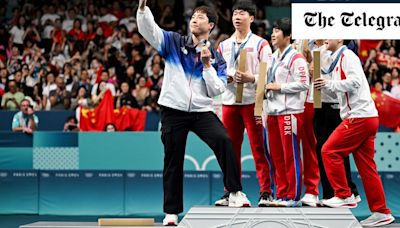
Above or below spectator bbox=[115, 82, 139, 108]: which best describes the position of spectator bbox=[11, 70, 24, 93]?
above

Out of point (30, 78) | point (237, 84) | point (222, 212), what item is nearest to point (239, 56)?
point (237, 84)

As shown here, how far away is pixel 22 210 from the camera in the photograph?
1666cm

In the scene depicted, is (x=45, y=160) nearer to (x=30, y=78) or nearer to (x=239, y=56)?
(x=30, y=78)

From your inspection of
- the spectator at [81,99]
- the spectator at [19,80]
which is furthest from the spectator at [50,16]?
the spectator at [81,99]

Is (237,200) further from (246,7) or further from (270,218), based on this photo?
(246,7)

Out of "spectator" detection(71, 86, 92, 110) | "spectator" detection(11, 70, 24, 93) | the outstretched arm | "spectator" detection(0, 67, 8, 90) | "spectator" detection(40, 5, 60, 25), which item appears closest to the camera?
the outstretched arm

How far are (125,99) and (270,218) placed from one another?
9.37 m

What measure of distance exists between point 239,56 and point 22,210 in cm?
709

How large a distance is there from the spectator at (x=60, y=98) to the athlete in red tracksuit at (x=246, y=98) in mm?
9240

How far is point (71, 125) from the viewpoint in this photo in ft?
58.9

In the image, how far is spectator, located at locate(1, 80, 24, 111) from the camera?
19844mm

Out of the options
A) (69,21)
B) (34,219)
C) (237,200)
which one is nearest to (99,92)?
(69,21)

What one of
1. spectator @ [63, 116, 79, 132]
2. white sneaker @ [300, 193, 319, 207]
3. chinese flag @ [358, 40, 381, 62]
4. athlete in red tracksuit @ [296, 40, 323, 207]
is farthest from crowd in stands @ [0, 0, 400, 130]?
white sneaker @ [300, 193, 319, 207]

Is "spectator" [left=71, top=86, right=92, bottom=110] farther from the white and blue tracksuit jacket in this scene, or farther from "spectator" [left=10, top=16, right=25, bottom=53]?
the white and blue tracksuit jacket
